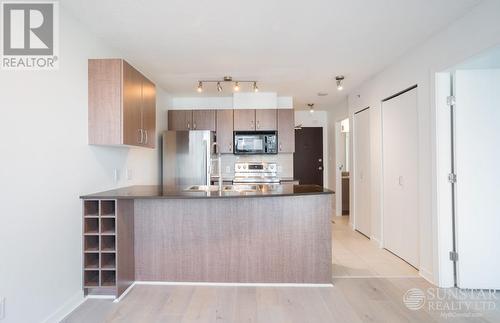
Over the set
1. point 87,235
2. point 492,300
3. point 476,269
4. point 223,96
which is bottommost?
point 492,300

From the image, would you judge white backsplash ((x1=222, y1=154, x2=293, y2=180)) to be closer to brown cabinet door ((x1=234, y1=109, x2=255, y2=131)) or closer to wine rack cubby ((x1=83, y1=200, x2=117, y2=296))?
brown cabinet door ((x1=234, y1=109, x2=255, y2=131))

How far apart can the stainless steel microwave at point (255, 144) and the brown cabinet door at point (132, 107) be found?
2.09 m

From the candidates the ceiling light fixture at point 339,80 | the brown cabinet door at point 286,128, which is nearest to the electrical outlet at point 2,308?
the brown cabinet door at point 286,128

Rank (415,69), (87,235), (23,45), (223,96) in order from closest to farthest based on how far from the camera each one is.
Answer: (23,45) < (87,235) < (415,69) < (223,96)

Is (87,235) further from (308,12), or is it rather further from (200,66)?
(308,12)

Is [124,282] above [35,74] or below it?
below

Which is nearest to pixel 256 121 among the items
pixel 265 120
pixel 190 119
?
pixel 265 120

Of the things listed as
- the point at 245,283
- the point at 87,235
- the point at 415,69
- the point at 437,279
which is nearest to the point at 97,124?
the point at 87,235

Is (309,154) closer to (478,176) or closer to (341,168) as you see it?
(341,168)

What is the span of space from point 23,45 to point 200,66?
182cm

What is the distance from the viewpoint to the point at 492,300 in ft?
7.50

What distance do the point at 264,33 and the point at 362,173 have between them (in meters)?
2.74

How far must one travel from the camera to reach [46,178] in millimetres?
1923

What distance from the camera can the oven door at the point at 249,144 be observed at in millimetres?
4672
